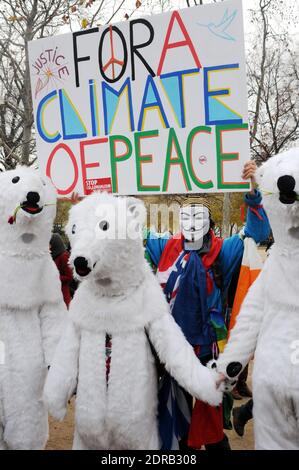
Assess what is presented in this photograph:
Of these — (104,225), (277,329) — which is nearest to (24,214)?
(104,225)

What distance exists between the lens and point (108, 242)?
8.05 ft

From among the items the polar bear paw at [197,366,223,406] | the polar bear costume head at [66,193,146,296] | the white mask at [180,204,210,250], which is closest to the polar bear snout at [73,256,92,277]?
the polar bear costume head at [66,193,146,296]

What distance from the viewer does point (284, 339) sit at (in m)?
2.31

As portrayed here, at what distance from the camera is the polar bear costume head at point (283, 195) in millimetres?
2258

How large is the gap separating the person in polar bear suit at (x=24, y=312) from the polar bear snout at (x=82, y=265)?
49cm

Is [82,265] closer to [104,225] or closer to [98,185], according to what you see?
[104,225]

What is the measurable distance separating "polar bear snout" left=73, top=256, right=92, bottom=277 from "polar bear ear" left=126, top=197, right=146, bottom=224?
1.35ft

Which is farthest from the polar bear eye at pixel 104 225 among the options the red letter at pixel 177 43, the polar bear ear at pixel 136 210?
the red letter at pixel 177 43

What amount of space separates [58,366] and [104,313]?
374 millimetres

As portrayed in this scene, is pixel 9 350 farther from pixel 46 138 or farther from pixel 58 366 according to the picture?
pixel 46 138

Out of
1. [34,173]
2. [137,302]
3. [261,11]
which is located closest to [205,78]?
[34,173]

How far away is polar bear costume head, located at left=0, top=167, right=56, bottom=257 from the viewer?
8.79ft

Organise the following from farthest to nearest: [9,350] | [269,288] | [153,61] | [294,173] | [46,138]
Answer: [46,138] → [153,61] → [9,350] → [269,288] → [294,173]

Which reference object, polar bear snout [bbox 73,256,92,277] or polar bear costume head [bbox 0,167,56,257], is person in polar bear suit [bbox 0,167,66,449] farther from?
polar bear snout [bbox 73,256,92,277]
